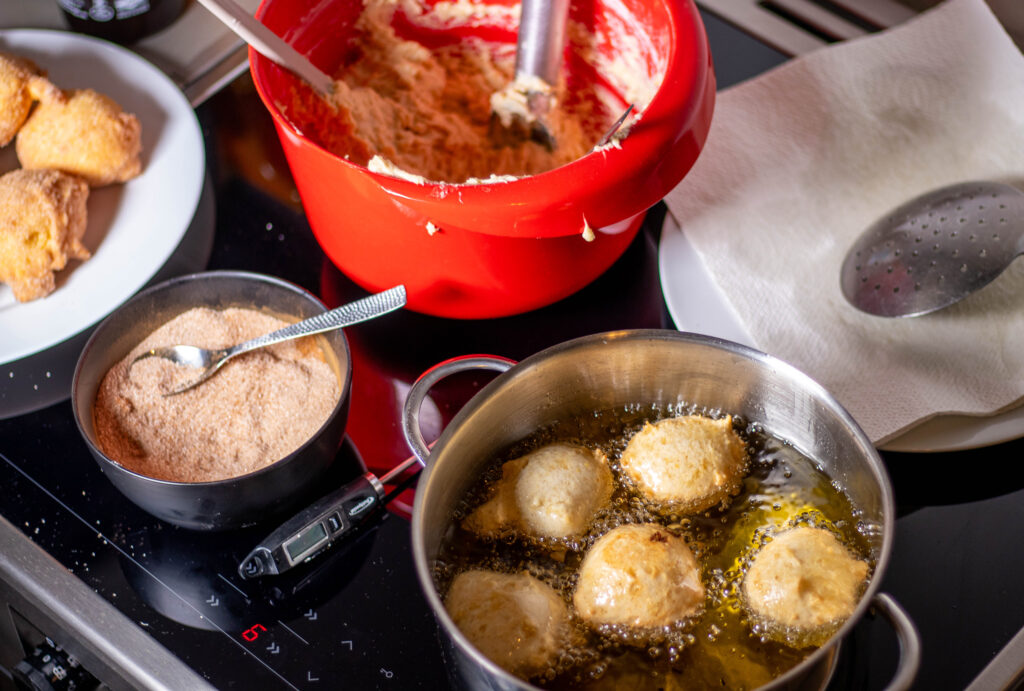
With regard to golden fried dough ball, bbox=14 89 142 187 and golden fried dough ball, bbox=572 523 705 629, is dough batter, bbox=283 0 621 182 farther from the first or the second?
golden fried dough ball, bbox=572 523 705 629

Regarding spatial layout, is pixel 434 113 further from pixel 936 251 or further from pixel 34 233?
pixel 936 251

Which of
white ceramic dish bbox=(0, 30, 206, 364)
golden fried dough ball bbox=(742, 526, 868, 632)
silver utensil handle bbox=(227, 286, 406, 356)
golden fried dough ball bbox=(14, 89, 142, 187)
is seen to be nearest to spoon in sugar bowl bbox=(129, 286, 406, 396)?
silver utensil handle bbox=(227, 286, 406, 356)

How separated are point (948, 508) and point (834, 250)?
0.86 ft

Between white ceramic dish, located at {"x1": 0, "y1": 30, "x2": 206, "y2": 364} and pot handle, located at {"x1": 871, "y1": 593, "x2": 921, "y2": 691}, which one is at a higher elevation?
white ceramic dish, located at {"x1": 0, "y1": 30, "x2": 206, "y2": 364}

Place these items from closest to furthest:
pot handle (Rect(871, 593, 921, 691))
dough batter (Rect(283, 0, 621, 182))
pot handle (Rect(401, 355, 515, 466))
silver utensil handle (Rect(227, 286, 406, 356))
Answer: pot handle (Rect(871, 593, 921, 691))
pot handle (Rect(401, 355, 515, 466))
silver utensil handle (Rect(227, 286, 406, 356))
dough batter (Rect(283, 0, 621, 182))

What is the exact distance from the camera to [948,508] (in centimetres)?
75

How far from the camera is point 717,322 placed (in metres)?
0.84

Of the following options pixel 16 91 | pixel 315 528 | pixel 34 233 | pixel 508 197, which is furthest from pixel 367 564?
pixel 16 91

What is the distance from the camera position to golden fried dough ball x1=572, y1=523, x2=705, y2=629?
0.60 m

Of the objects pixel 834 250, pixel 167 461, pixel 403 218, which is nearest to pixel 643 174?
pixel 403 218

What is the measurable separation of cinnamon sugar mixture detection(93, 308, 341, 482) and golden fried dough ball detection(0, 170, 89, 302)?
5.1 inches

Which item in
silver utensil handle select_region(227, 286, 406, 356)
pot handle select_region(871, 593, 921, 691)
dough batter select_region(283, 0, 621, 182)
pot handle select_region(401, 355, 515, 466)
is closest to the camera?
pot handle select_region(871, 593, 921, 691)

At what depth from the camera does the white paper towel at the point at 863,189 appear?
797 millimetres

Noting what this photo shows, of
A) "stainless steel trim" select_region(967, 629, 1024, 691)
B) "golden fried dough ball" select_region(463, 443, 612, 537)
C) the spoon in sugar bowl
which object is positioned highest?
the spoon in sugar bowl
